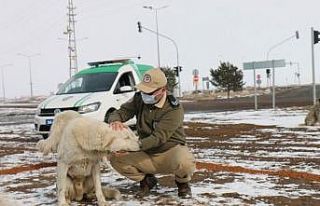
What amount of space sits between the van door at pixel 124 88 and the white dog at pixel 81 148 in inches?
334

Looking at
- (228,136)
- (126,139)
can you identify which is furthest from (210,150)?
(126,139)

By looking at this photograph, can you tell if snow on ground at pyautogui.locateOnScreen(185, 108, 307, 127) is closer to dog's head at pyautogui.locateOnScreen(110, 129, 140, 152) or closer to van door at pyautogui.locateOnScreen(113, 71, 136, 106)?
van door at pyautogui.locateOnScreen(113, 71, 136, 106)

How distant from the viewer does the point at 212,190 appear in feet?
25.7

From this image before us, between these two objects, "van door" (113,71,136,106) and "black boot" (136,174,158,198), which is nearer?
"black boot" (136,174,158,198)

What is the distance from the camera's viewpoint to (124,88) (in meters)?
15.9

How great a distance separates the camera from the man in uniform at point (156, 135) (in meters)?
7.05

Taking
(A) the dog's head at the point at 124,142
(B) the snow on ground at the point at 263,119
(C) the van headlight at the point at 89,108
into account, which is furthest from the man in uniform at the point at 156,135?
(B) the snow on ground at the point at 263,119

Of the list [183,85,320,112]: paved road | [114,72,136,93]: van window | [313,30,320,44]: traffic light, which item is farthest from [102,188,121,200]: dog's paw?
[183,85,320,112]: paved road

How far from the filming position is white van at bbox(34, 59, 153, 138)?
14.8 metres

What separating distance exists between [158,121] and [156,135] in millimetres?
239

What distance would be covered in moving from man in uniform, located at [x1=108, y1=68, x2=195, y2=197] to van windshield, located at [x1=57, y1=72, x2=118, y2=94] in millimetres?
8437

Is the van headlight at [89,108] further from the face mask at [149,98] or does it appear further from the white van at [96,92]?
the face mask at [149,98]

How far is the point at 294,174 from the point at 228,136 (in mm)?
7371

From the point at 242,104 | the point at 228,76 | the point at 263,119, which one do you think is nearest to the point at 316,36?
the point at 263,119
